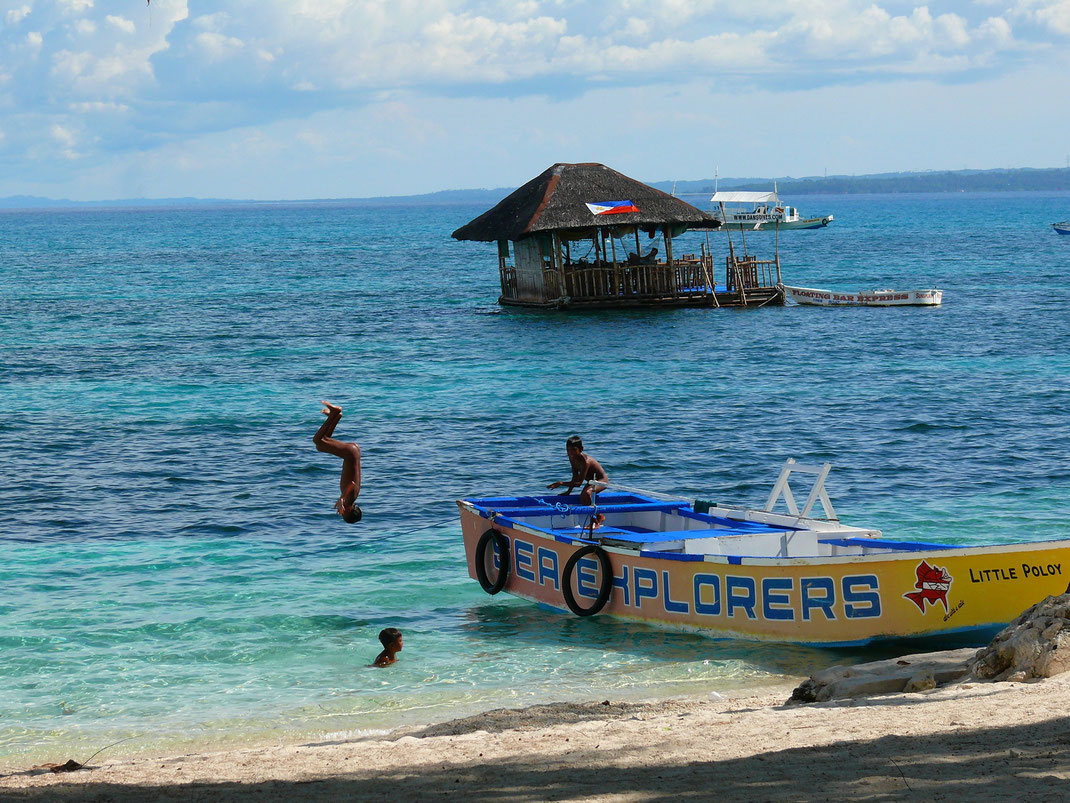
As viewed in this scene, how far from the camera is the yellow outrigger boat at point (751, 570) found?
10555mm

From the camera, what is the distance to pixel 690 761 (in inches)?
273

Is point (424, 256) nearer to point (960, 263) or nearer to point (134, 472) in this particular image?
point (960, 263)

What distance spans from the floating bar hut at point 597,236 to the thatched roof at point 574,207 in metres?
0.03

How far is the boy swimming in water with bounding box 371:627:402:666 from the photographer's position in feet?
37.5

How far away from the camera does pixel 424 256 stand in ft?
301

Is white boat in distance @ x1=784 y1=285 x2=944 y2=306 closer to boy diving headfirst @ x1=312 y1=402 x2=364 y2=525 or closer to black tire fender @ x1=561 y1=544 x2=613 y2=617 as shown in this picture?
black tire fender @ x1=561 y1=544 x2=613 y2=617

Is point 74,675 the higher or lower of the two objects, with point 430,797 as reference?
lower

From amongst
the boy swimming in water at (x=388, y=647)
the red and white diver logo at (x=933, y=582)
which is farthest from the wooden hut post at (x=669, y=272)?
the red and white diver logo at (x=933, y=582)

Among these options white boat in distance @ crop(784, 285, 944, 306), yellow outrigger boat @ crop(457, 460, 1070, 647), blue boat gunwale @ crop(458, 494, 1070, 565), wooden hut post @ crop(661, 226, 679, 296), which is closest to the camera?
yellow outrigger boat @ crop(457, 460, 1070, 647)

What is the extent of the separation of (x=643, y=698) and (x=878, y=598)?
7.52 ft

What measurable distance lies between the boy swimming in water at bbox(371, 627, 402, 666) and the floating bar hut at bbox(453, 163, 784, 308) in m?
27.8

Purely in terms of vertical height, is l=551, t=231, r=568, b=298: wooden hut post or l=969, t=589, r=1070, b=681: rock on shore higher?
l=551, t=231, r=568, b=298: wooden hut post

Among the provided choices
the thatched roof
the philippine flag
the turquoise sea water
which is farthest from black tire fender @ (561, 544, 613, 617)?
the philippine flag

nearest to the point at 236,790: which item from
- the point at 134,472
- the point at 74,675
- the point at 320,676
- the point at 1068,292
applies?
the point at 320,676
